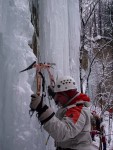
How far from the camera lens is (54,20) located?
470cm

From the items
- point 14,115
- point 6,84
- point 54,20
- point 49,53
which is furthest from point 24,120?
point 54,20

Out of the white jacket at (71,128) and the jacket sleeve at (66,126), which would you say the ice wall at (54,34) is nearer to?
the white jacket at (71,128)

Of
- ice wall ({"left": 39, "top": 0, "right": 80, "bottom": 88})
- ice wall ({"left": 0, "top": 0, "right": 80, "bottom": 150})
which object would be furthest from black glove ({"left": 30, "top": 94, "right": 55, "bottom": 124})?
ice wall ({"left": 39, "top": 0, "right": 80, "bottom": 88})

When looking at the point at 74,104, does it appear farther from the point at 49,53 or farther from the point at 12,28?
the point at 49,53

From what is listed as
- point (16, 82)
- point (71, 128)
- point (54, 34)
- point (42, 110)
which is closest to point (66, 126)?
point (71, 128)

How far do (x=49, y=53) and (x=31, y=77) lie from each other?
1.01 metres

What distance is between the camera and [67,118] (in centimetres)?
242

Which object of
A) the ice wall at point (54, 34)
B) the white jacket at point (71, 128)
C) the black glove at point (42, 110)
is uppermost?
the ice wall at point (54, 34)

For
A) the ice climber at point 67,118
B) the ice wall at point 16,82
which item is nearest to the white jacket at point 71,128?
the ice climber at point 67,118

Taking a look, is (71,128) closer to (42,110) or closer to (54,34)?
(42,110)

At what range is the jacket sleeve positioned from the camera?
2.33 metres

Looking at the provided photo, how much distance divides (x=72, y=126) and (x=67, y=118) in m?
0.07

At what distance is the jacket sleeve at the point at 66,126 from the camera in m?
2.33

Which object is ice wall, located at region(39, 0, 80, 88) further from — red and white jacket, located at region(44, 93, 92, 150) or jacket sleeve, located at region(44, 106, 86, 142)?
jacket sleeve, located at region(44, 106, 86, 142)
